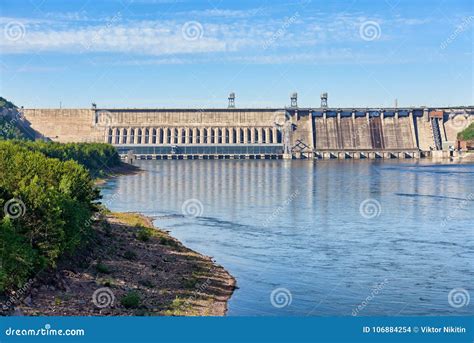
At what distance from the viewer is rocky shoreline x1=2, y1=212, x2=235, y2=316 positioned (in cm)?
2722

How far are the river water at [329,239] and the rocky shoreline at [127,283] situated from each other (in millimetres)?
1394

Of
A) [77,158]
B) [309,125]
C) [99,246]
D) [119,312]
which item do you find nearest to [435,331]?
[119,312]

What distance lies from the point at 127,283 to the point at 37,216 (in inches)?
174

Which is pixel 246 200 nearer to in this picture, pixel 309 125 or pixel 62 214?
pixel 62 214

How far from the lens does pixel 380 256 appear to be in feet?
143

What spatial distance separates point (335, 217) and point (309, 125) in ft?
452

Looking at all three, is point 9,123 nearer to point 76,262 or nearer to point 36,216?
point 76,262

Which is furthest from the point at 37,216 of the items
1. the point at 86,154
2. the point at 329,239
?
the point at 86,154

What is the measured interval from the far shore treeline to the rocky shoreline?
0.67 metres

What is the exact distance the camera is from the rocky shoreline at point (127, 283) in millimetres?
27219

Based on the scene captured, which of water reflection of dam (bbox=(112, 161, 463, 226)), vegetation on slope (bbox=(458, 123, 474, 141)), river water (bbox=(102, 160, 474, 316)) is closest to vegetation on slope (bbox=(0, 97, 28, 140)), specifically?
water reflection of dam (bbox=(112, 161, 463, 226))

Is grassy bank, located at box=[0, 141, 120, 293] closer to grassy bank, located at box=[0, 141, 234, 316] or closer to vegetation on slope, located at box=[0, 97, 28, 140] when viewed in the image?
grassy bank, located at box=[0, 141, 234, 316]

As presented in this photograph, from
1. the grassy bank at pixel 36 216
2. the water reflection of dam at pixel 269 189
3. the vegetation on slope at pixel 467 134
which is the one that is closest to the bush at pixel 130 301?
the grassy bank at pixel 36 216

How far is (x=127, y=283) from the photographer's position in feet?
106
